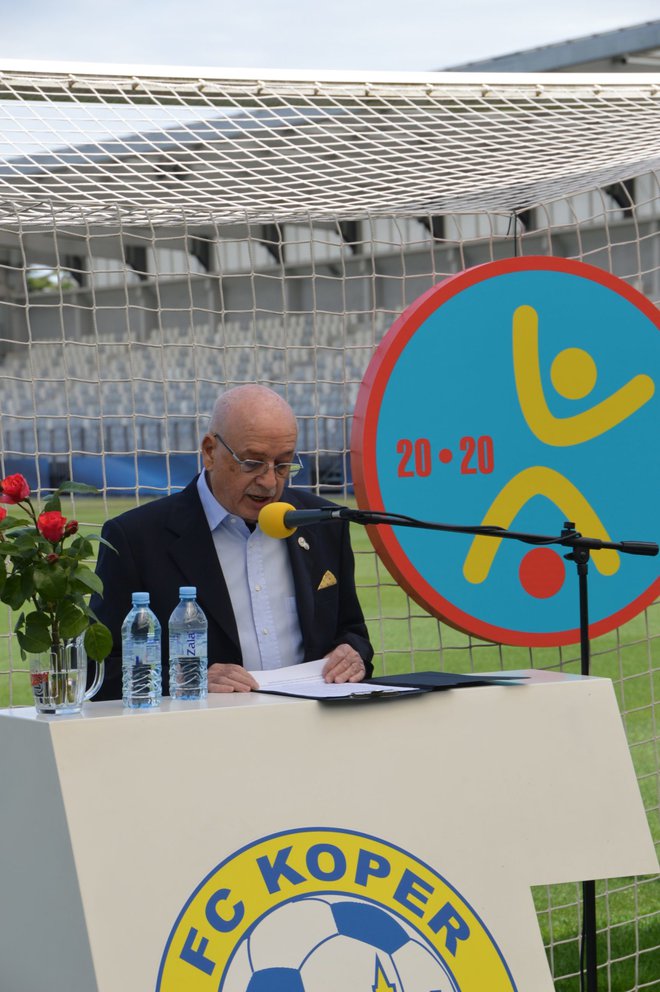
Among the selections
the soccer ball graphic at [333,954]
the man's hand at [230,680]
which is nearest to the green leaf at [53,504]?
the man's hand at [230,680]

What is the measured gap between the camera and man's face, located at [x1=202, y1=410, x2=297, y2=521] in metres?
3.11

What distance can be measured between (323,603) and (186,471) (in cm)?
1914

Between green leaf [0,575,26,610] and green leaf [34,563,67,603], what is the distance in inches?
1.5

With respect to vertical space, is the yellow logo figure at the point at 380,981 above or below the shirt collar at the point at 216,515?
below

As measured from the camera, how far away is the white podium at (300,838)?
2.27m

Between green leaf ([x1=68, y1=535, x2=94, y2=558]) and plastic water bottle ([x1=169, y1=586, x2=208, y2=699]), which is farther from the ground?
green leaf ([x1=68, y1=535, x2=94, y2=558])

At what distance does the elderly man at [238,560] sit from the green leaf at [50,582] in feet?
1.98

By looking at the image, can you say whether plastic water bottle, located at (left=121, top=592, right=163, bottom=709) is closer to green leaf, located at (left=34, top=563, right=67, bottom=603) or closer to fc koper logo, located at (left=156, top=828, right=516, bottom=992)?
green leaf, located at (left=34, top=563, right=67, bottom=603)

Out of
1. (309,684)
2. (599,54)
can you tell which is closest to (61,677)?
(309,684)

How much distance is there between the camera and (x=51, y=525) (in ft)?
7.89

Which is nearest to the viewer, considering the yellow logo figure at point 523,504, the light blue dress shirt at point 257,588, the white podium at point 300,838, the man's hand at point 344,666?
the white podium at point 300,838

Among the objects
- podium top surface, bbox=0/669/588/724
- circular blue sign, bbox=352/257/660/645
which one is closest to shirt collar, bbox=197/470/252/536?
circular blue sign, bbox=352/257/660/645

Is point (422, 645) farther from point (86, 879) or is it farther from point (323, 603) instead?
point (86, 879)

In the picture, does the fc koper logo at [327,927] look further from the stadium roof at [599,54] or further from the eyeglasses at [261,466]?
the stadium roof at [599,54]
